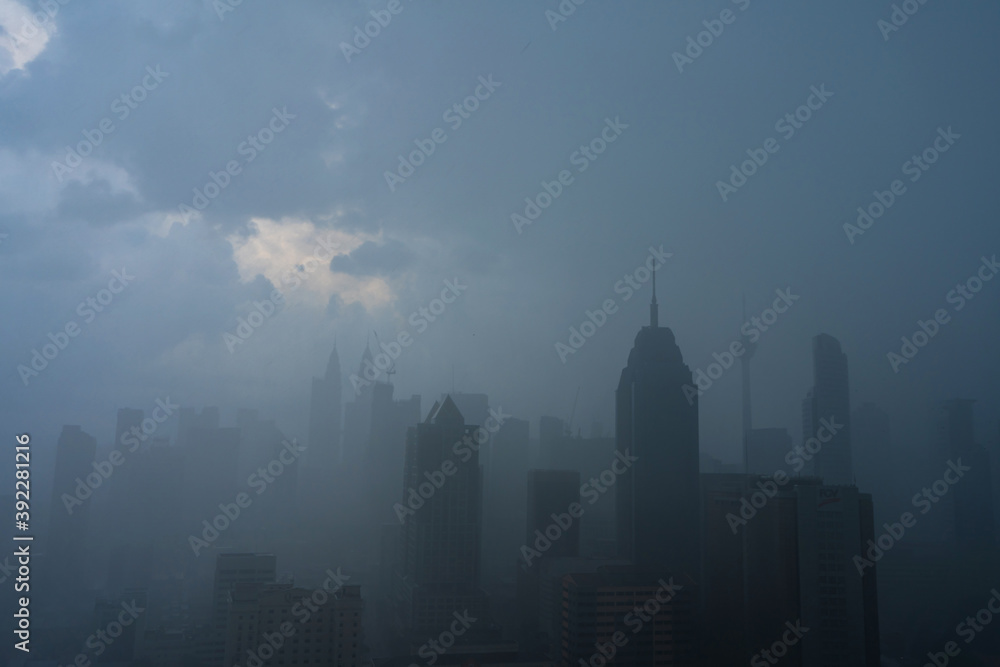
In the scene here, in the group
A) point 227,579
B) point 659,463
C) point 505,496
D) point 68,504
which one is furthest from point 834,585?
point 68,504

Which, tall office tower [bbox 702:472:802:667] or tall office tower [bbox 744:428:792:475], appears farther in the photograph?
tall office tower [bbox 744:428:792:475]

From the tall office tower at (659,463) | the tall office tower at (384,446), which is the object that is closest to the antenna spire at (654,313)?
the tall office tower at (659,463)

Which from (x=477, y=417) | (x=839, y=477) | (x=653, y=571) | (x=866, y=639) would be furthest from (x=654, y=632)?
(x=477, y=417)

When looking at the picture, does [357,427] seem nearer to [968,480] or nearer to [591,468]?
[591,468]

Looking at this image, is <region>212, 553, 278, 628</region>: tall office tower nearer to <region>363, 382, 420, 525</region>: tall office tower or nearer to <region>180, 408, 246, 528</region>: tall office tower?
<region>363, 382, 420, 525</region>: tall office tower

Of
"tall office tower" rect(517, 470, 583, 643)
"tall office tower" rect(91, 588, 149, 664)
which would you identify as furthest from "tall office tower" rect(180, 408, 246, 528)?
"tall office tower" rect(517, 470, 583, 643)

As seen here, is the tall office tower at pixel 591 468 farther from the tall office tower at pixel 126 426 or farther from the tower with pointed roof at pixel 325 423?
the tall office tower at pixel 126 426

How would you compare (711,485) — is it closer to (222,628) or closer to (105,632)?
(222,628)
